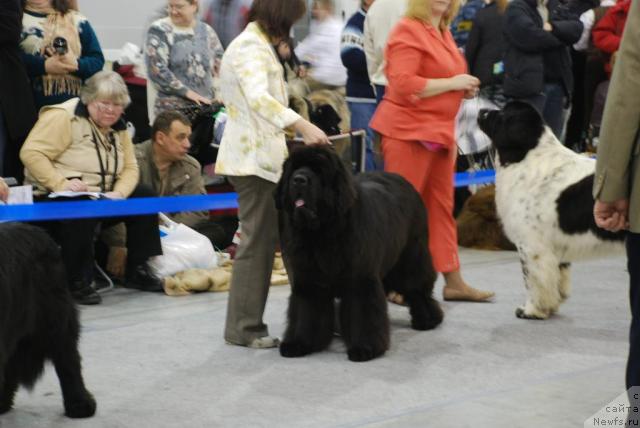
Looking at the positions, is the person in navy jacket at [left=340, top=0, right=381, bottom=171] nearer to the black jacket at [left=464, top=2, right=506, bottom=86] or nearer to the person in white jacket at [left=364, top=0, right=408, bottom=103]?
the person in white jacket at [left=364, top=0, right=408, bottom=103]

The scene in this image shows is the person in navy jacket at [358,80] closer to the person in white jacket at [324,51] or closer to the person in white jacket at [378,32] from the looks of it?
the person in white jacket at [378,32]

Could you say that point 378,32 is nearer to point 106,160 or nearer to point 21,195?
point 106,160

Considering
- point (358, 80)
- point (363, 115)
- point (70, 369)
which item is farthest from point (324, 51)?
point (70, 369)

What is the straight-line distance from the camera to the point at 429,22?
5.32 m

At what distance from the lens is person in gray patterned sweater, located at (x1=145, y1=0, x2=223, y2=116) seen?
23.5ft

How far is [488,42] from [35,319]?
5814 mm

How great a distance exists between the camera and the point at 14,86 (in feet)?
19.9

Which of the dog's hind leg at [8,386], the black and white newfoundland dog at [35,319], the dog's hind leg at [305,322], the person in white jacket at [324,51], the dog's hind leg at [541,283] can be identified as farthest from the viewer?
the person in white jacket at [324,51]

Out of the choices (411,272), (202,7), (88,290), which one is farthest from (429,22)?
(202,7)

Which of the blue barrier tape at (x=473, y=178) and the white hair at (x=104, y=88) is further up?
the white hair at (x=104, y=88)

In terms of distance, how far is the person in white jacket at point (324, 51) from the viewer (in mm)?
8734

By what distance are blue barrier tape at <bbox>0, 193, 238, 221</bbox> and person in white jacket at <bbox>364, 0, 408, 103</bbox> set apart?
4.97 ft

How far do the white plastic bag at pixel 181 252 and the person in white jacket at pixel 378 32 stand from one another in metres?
1.76

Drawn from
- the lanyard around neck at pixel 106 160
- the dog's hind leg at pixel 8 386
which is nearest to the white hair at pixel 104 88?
the lanyard around neck at pixel 106 160
